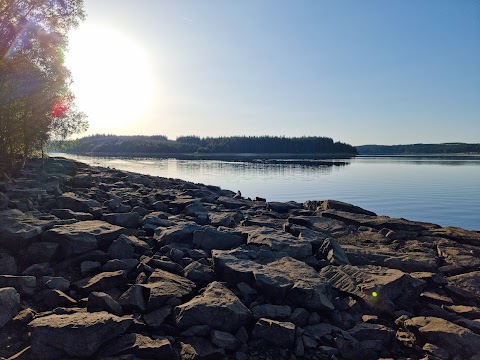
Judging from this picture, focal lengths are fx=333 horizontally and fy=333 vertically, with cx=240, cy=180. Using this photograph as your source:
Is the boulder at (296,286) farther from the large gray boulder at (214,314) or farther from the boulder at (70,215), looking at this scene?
the boulder at (70,215)

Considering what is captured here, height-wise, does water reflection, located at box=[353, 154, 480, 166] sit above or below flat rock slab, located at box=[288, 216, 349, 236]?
above

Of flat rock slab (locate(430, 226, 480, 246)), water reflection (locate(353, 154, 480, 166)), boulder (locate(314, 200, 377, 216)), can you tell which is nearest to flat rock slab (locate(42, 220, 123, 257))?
boulder (locate(314, 200, 377, 216))

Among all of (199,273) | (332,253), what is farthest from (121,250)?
(332,253)

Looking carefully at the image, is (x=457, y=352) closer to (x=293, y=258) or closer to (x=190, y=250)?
(x=293, y=258)

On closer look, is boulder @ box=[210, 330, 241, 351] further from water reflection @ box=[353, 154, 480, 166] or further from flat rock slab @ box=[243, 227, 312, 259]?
water reflection @ box=[353, 154, 480, 166]

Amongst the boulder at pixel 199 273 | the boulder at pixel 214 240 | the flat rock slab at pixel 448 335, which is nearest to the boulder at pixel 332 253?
the boulder at pixel 214 240

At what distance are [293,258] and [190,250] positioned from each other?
2.22 meters

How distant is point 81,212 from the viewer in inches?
359

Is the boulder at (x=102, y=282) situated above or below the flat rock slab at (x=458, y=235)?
above

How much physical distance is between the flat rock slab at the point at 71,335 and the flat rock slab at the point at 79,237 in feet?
7.12

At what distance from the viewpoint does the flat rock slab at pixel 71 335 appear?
13.5 ft

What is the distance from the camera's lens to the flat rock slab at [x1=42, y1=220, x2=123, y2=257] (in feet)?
21.3

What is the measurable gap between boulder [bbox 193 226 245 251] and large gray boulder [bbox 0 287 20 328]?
370 centimetres

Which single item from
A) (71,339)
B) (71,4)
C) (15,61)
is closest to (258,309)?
(71,339)
